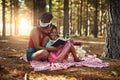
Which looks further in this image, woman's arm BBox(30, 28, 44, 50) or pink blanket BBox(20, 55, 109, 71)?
woman's arm BBox(30, 28, 44, 50)

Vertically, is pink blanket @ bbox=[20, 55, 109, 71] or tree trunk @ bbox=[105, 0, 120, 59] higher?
tree trunk @ bbox=[105, 0, 120, 59]

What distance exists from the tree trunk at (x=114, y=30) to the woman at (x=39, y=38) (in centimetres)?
246

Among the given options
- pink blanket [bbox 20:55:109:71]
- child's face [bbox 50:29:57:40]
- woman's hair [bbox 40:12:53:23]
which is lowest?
pink blanket [bbox 20:55:109:71]

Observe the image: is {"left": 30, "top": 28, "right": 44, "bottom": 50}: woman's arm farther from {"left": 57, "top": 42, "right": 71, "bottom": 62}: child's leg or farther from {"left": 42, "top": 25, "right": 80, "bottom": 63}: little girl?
{"left": 57, "top": 42, "right": 71, "bottom": 62}: child's leg

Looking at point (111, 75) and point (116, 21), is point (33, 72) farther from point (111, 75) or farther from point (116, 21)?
point (116, 21)

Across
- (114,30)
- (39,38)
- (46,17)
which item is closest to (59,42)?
(39,38)

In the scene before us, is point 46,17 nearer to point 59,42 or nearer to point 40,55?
point 59,42

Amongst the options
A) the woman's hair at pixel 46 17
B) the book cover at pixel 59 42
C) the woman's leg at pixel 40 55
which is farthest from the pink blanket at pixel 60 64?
the woman's hair at pixel 46 17

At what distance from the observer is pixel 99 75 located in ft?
22.7

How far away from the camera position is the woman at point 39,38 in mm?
8680

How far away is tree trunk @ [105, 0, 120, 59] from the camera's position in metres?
10.0

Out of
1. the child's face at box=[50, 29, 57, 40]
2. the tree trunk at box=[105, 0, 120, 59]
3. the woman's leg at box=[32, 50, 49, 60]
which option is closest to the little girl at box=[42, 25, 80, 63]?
the child's face at box=[50, 29, 57, 40]

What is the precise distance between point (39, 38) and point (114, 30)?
9.21ft

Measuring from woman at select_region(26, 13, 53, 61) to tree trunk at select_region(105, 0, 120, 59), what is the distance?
246 cm
